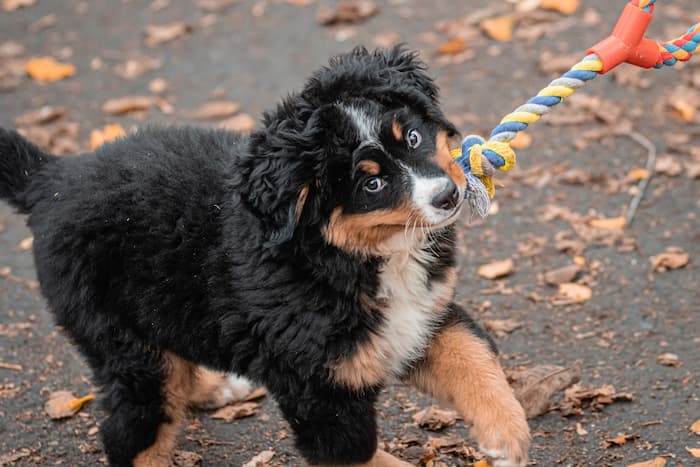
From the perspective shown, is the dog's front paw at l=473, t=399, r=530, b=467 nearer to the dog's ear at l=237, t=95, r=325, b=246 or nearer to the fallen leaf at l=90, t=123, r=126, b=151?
the dog's ear at l=237, t=95, r=325, b=246

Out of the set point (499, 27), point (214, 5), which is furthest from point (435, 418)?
point (214, 5)

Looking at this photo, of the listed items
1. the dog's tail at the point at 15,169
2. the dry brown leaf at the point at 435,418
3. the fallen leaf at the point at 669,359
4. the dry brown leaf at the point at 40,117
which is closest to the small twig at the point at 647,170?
the fallen leaf at the point at 669,359

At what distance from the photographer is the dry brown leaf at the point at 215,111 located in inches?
284

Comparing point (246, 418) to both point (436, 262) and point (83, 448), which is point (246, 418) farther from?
point (436, 262)

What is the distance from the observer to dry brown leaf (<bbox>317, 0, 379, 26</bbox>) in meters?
8.02

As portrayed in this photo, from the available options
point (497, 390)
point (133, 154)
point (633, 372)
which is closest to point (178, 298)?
point (133, 154)

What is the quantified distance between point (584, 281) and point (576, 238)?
0.43 m

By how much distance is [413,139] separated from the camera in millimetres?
3330

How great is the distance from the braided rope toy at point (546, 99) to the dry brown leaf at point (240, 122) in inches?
136

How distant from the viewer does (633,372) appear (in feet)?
14.3

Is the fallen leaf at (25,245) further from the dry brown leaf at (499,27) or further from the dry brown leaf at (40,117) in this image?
the dry brown leaf at (499,27)

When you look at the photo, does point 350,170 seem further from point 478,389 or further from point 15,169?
point 15,169

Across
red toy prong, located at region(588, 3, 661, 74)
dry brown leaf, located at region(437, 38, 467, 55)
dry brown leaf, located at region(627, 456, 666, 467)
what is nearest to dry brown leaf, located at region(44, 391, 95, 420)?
dry brown leaf, located at region(627, 456, 666, 467)

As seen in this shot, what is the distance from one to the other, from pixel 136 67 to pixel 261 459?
4.83 metres
